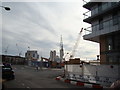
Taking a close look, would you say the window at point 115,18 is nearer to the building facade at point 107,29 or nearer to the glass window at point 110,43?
the building facade at point 107,29

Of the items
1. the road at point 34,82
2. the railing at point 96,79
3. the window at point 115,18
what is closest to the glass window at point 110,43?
the window at point 115,18

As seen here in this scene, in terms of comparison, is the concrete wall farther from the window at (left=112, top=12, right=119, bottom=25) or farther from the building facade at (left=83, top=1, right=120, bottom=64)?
the window at (left=112, top=12, right=119, bottom=25)

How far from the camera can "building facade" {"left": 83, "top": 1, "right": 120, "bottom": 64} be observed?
27.2m

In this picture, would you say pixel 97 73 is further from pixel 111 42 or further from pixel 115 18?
pixel 115 18

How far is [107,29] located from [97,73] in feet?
26.1

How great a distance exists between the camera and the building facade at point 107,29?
89.3 ft

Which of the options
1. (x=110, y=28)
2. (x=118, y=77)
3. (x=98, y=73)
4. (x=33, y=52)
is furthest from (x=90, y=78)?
(x=33, y=52)

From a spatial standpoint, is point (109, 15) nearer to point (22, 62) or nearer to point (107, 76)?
point (107, 76)

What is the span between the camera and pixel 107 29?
90.6 feet

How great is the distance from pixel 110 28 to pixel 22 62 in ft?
272

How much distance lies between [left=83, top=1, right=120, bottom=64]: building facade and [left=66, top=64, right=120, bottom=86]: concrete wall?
461 cm

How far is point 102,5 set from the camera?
32188 mm

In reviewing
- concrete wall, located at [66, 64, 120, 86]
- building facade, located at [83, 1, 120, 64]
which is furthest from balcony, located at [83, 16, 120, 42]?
concrete wall, located at [66, 64, 120, 86]

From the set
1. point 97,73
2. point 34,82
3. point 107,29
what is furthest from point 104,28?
point 34,82
